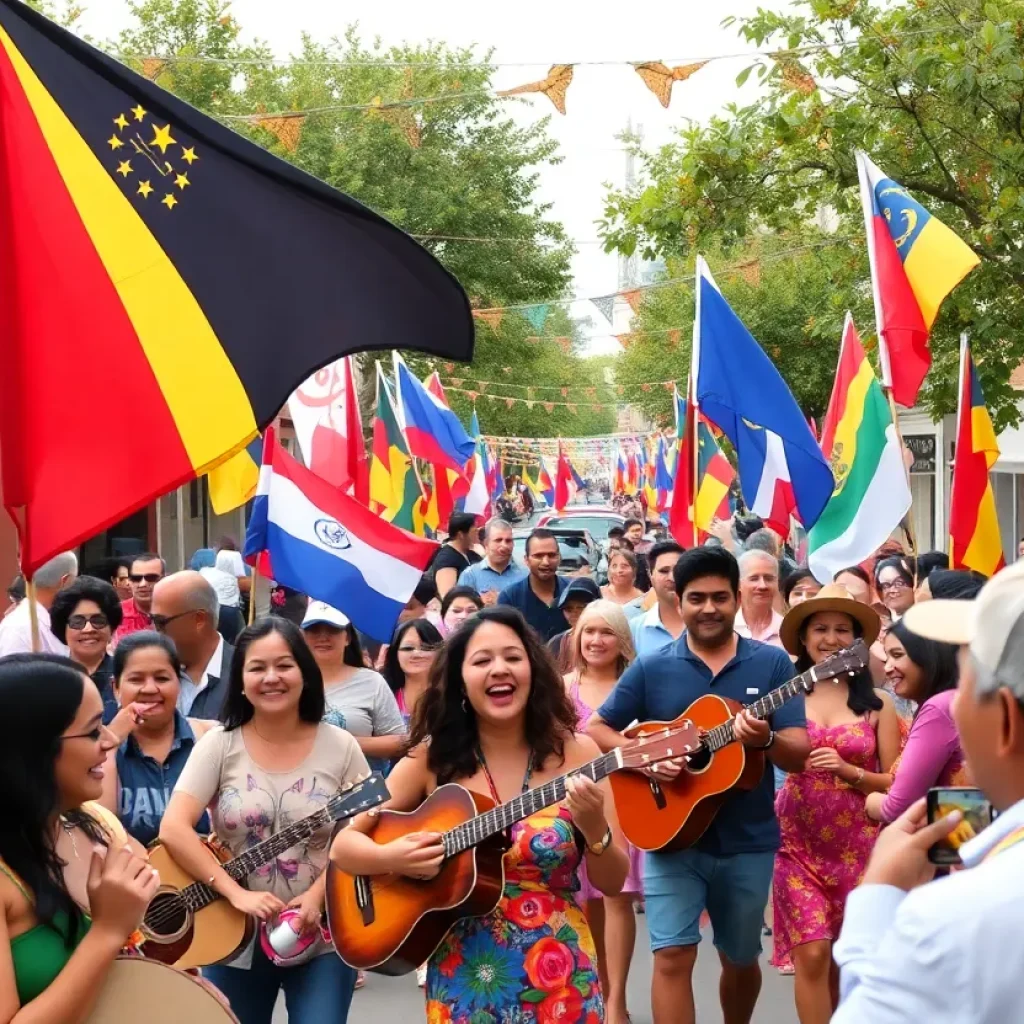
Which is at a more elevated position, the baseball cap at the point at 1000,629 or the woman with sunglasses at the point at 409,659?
the baseball cap at the point at 1000,629

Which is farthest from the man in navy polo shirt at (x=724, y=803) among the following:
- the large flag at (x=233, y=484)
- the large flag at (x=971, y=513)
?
the large flag at (x=233, y=484)

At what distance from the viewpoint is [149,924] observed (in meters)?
5.40

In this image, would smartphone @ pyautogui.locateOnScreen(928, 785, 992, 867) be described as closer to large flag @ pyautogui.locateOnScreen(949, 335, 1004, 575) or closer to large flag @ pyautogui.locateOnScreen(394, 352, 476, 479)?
large flag @ pyautogui.locateOnScreen(949, 335, 1004, 575)

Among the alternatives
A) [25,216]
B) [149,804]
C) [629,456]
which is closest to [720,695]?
[149,804]

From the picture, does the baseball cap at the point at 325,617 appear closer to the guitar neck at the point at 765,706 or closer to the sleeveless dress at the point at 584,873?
the sleeveless dress at the point at 584,873

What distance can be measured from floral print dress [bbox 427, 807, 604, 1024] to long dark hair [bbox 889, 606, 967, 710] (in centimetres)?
163

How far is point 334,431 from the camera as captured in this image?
13.2 metres

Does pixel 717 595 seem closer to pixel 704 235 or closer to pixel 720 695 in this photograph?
pixel 720 695

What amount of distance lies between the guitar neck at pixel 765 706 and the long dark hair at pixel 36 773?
320 centimetres

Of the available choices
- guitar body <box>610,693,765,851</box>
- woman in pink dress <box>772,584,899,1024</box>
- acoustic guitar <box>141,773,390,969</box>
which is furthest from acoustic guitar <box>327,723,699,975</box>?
woman in pink dress <box>772,584,899,1024</box>

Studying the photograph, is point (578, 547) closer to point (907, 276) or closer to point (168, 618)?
point (907, 276)

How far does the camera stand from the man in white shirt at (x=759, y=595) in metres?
9.38

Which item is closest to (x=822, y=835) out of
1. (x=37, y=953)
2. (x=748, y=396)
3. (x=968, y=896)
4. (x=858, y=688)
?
(x=858, y=688)

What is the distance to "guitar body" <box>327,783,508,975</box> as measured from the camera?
4.77 meters
